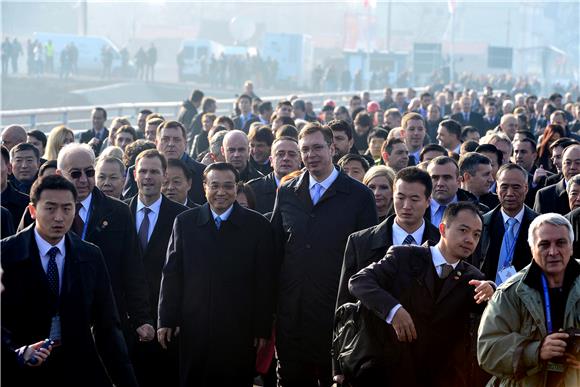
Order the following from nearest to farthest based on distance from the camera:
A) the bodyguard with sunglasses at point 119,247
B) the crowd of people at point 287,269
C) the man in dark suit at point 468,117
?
1. the crowd of people at point 287,269
2. the bodyguard with sunglasses at point 119,247
3. the man in dark suit at point 468,117

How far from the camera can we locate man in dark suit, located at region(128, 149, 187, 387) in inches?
371

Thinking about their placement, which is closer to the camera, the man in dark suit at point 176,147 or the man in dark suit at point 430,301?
the man in dark suit at point 430,301

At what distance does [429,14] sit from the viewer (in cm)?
11088

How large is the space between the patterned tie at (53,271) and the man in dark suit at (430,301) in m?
1.59

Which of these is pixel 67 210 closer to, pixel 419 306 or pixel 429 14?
pixel 419 306

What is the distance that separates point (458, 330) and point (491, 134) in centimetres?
808

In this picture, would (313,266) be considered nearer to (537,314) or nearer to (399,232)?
(399,232)

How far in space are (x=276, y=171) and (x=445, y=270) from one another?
13.5 feet

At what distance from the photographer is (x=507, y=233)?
361 inches

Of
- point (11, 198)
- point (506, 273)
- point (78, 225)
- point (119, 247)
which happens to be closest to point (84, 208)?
point (78, 225)

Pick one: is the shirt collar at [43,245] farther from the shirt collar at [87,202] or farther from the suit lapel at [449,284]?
the shirt collar at [87,202]

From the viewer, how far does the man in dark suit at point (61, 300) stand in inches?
266

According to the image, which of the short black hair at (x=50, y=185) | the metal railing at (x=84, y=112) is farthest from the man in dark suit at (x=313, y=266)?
the metal railing at (x=84, y=112)

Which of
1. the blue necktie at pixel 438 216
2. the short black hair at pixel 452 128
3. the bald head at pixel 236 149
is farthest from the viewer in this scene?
the short black hair at pixel 452 128
